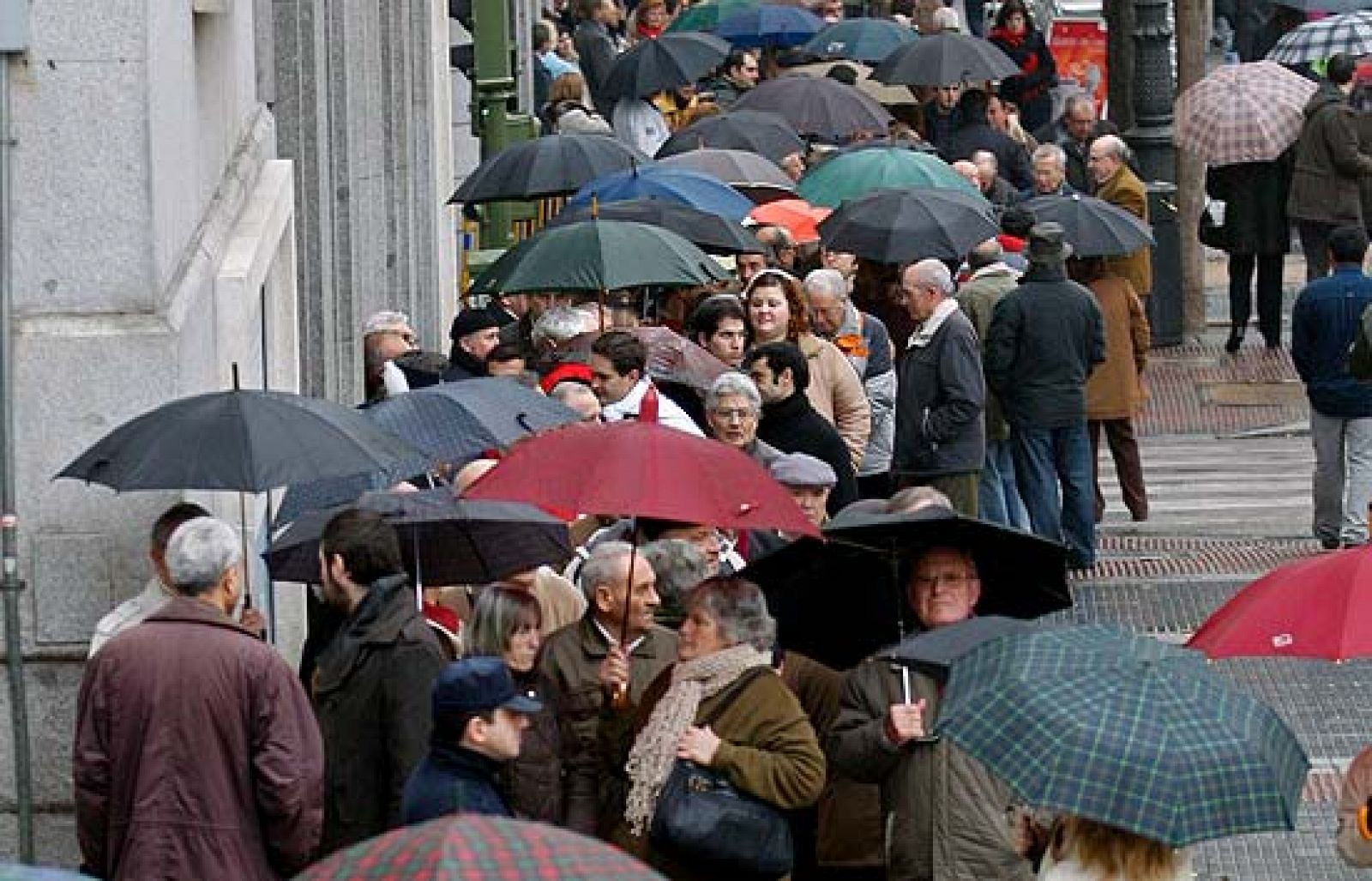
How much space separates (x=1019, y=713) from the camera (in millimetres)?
7227

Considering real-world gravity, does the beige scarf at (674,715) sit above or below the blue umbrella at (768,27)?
below

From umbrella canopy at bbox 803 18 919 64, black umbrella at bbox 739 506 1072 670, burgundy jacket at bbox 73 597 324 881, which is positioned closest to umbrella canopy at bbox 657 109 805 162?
umbrella canopy at bbox 803 18 919 64

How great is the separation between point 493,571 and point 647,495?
0.61 metres

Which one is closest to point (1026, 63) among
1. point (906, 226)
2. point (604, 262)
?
point (906, 226)

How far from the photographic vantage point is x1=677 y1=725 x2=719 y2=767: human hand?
866 centimetres

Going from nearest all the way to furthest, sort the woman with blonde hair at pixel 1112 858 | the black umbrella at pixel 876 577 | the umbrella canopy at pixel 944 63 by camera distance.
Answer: the woman with blonde hair at pixel 1112 858 < the black umbrella at pixel 876 577 < the umbrella canopy at pixel 944 63

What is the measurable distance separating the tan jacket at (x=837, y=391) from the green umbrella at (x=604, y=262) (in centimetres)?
50

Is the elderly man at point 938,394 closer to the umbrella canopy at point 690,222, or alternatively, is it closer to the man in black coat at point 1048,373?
the umbrella canopy at point 690,222

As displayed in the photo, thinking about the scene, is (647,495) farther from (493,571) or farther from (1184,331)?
(1184,331)

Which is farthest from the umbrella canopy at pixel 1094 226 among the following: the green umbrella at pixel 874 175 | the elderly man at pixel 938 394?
the elderly man at pixel 938 394

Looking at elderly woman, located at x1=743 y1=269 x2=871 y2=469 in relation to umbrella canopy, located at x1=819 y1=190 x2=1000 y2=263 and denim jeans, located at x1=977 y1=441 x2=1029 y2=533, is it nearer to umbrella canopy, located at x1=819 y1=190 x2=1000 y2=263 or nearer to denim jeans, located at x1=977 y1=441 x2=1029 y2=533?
denim jeans, located at x1=977 y1=441 x2=1029 y2=533

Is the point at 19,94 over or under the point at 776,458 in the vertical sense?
over

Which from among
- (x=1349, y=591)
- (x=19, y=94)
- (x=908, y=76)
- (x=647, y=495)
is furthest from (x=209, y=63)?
(x=908, y=76)

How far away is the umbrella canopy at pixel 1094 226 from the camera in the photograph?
1789cm
